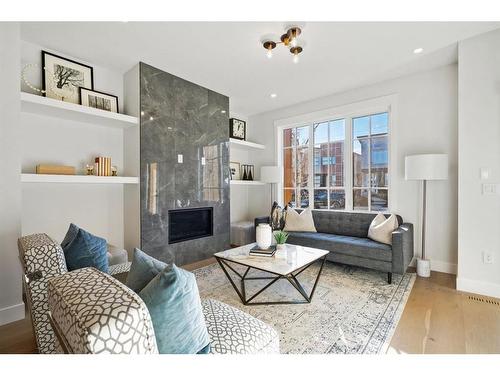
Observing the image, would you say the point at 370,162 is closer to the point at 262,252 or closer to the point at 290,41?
the point at 290,41

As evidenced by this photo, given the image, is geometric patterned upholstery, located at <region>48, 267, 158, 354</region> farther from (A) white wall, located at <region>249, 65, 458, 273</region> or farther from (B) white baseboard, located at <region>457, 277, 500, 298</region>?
(A) white wall, located at <region>249, 65, 458, 273</region>

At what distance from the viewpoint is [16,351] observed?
5.47 ft

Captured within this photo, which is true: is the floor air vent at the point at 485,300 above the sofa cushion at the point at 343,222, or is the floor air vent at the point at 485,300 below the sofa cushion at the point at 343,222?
below

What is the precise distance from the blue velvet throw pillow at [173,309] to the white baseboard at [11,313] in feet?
6.71

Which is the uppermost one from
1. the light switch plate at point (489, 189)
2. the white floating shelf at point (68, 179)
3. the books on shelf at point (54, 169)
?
the books on shelf at point (54, 169)

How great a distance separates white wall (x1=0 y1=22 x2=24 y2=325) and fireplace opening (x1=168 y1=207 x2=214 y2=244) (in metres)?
1.57

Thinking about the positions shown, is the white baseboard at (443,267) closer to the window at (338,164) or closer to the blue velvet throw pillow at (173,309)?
the window at (338,164)

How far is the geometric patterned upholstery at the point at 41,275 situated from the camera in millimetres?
1321

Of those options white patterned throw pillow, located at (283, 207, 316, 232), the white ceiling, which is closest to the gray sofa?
white patterned throw pillow, located at (283, 207, 316, 232)

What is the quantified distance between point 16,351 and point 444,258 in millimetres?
4305

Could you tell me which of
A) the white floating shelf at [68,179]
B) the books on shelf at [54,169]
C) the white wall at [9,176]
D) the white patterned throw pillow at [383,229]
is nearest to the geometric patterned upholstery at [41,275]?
the white wall at [9,176]

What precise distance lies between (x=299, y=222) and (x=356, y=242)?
0.94 m

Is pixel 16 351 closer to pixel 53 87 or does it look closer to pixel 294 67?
pixel 53 87

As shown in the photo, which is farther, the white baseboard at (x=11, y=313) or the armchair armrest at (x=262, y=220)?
the armchair armrest at (x=262, y=220)
